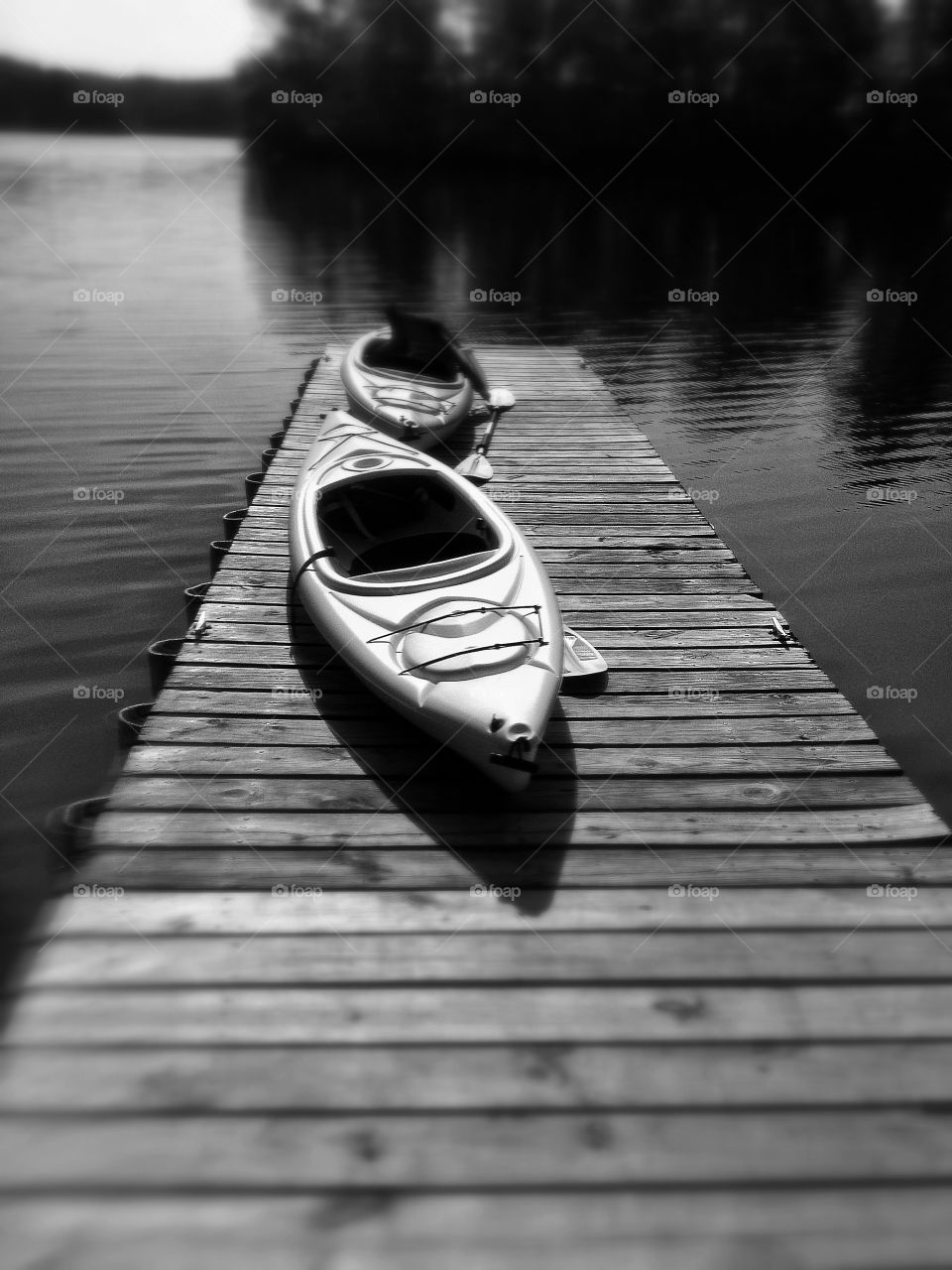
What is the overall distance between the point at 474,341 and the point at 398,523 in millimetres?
8587

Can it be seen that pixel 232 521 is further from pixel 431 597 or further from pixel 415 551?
pixel 431 597

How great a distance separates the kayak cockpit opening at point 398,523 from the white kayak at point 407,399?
77.2 inches

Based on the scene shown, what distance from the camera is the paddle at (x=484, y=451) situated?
289 inches

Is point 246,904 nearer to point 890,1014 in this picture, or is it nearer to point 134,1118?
point 134,1118

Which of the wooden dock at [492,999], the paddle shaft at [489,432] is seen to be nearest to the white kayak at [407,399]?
the paddle shaft at [489,432]

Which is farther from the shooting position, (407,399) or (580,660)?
(407,399)

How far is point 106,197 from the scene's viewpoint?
1334 inches

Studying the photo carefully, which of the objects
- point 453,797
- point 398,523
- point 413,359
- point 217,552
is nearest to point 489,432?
point 413,359

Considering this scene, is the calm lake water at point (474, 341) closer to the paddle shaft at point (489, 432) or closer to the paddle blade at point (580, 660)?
the paddle blade at point (580, 660)

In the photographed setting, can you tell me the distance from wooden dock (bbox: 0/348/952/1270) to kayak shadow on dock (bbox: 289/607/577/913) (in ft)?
0.06

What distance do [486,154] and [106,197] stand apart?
15.4 m

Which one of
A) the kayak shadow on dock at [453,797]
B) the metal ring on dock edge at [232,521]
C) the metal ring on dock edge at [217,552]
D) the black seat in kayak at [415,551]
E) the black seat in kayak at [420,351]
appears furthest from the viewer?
the black seat in kayak at [420,351]

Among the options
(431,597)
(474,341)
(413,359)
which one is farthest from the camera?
(474,341)

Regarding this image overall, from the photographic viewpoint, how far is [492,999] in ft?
9.95
